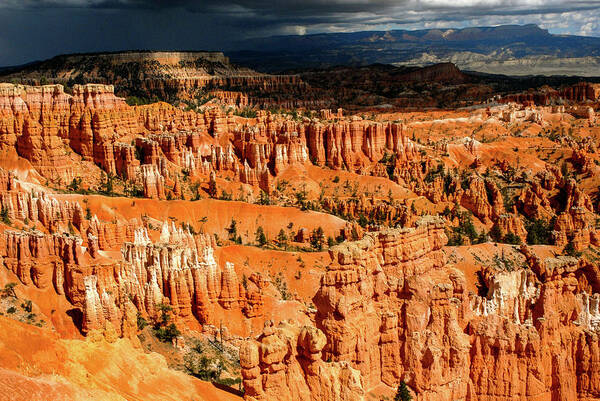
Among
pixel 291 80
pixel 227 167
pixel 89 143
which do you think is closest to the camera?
pixel 89 143

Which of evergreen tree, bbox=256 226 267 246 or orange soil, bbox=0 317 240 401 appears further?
evergreen tree, bbox=256 226 267 246

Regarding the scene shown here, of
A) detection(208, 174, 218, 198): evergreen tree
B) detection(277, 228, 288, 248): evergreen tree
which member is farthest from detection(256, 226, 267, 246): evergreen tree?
detection(208, 174, 218, 198): evergreen tree

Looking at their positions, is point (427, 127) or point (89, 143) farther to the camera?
point (427, 127)

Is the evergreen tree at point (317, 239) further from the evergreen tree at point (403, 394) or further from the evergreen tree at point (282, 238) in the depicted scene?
the evergreen tree at point (403, 394)

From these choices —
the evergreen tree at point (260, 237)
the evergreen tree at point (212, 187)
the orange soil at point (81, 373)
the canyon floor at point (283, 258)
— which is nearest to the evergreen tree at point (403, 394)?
the canyon floor at point (283, 258)

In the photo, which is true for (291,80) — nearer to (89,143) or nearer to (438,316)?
(89,143)

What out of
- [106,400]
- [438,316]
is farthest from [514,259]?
[106,400]

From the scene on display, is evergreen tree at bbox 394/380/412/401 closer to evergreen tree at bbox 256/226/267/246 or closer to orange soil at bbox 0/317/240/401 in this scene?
orange soil at bbox 0/317/240/401

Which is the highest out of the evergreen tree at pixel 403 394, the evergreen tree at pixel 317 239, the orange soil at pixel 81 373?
the orange soil at pixel 81 373
